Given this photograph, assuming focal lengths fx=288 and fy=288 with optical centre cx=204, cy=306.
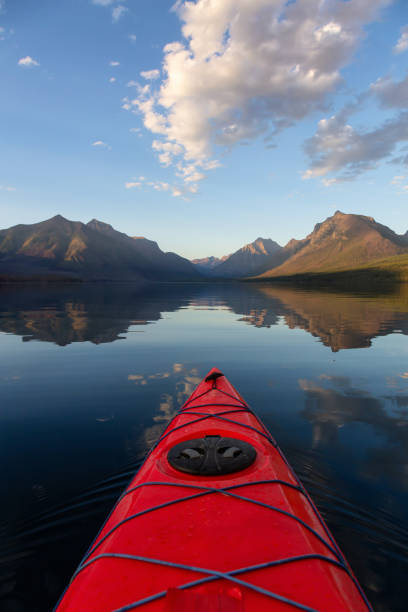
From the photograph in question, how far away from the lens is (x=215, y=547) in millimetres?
2707

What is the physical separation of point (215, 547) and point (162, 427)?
4.86m

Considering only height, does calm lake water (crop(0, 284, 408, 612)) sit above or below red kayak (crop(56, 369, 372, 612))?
below

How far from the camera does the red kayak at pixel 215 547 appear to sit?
2.26 meters

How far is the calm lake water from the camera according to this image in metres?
3.95

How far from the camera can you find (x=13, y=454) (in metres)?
6.16

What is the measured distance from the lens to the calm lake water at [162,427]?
3.95 m

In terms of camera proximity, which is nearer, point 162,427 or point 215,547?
point 215,547

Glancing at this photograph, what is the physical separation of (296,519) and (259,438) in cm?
200

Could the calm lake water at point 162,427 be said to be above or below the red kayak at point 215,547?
below

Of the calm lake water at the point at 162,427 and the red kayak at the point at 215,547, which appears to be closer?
the red kayak at the point at 215,547

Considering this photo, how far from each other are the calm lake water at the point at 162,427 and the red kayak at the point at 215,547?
1.37 metres

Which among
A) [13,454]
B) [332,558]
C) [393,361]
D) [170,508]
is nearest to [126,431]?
[13,454]

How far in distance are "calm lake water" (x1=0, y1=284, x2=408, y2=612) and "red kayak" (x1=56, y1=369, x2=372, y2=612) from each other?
137 centimetres

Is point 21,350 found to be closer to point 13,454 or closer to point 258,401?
Result: point 13,454
